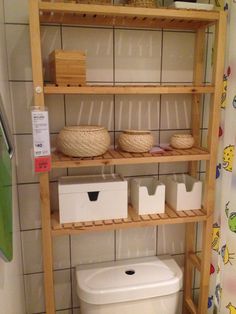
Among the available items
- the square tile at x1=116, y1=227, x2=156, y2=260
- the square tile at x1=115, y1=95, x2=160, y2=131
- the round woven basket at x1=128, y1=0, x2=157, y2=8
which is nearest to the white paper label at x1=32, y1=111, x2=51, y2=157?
the square tile at x1=115, y1=95, x2=160, y2=131

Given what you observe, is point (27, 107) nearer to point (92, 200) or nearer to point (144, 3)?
point (92, 200)

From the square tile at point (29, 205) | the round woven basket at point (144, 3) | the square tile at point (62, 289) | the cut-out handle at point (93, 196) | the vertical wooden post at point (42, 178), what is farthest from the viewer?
the square tile at point (62, 289)

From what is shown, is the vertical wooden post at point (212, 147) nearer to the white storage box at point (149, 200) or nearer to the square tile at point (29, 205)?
the white storage box at point (149, 200)

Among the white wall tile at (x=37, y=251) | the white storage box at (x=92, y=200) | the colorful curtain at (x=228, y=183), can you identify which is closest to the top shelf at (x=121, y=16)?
the colorful curtain at (x=228, y=183)

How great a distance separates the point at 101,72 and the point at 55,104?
0.24 metres

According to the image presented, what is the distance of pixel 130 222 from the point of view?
45.1 inches

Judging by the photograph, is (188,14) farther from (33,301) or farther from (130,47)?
(33,301)

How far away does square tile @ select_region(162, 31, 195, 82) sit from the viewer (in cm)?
128

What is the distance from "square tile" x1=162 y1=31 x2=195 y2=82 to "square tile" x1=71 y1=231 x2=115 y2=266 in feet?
2.56

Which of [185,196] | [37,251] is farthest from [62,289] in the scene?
[185,196]

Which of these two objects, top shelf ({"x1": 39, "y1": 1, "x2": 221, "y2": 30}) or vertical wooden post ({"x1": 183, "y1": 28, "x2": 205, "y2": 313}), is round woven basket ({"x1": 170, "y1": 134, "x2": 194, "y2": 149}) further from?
top shelf ({"x1": 39, "y1": 1, "x2": 221, "y2": 30})

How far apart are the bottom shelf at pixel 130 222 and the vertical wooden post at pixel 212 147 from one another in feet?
0.24

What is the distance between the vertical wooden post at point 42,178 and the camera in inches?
36.2

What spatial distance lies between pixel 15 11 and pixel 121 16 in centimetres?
41
